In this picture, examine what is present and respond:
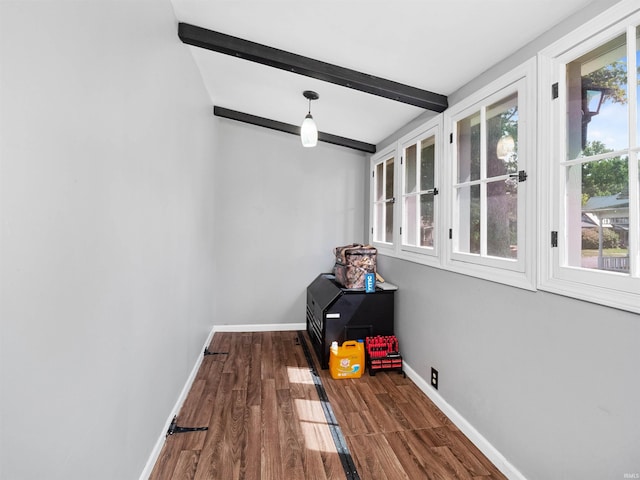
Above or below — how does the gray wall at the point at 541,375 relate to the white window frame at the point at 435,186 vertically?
below

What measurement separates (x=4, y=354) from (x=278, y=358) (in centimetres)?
273

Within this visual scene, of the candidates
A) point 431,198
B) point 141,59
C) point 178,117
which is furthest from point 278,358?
point 141,59

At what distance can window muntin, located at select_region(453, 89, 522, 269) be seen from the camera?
185cm

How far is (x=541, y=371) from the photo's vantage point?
1578 millimetres

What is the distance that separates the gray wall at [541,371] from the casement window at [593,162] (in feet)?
0.32

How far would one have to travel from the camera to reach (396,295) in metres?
3.19

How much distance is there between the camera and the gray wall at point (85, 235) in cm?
79

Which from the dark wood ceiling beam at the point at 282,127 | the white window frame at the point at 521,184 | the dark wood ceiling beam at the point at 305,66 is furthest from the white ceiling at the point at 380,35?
the dark wood ceiling beam at the point at 282,127

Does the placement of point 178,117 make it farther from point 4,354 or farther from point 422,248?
point 422,248

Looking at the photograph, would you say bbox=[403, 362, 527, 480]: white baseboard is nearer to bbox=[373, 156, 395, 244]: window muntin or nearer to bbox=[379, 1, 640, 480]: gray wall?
bbox=[379, 1, 640, 480]: gray wall

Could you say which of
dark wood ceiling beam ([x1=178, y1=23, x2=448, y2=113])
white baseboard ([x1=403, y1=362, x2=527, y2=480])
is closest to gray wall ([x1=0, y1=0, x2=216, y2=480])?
dark wood ceiling beam ([x1=178, y1=23, x2=448, y2=113])

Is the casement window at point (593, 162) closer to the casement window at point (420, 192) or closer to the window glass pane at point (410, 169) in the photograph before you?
the casement window at point (420, 192)

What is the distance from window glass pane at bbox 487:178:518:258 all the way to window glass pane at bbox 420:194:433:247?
0.68 meters

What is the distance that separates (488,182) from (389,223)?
5.30 feet
